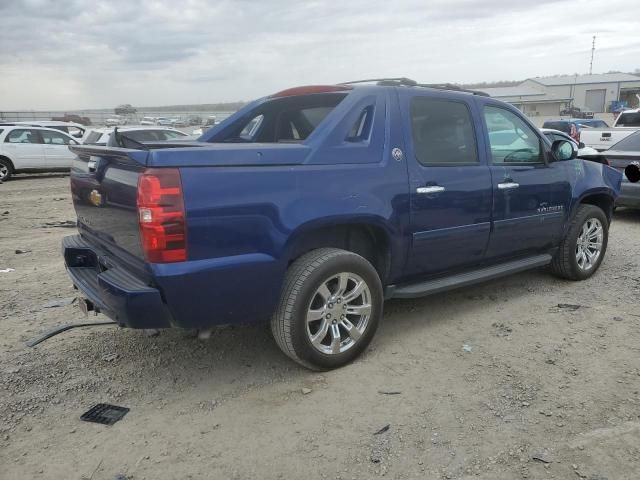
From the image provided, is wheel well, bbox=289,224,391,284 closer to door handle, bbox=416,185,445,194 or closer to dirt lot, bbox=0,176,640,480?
door handle, bbox=416,185,445,194

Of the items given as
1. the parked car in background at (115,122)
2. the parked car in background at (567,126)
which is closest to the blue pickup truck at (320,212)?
the parked car in background at (567,126)

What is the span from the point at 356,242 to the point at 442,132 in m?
1.10

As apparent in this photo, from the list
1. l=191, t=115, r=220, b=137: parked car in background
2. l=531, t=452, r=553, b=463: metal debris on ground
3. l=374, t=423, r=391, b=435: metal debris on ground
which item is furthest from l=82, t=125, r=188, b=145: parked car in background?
l=531, t=452, r=553, b=463: metal debris on ground

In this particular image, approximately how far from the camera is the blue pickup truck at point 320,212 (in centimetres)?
281

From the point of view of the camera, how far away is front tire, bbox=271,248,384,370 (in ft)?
10.5

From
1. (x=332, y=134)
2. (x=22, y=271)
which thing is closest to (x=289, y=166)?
(x=332, y=134)

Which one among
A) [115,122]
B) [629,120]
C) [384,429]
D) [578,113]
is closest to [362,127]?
[384,429]

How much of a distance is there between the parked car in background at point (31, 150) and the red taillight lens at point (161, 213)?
13.8 metres

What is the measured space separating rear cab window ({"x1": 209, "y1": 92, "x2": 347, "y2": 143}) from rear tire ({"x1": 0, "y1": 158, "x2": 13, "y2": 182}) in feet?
43.2

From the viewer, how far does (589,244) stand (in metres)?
5.39

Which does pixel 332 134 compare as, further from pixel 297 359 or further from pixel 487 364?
pixel 487 364

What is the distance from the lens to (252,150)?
117 inches

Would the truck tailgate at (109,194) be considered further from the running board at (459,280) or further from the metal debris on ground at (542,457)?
the metal debris on ground at (542,457)

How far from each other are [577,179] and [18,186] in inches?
539
